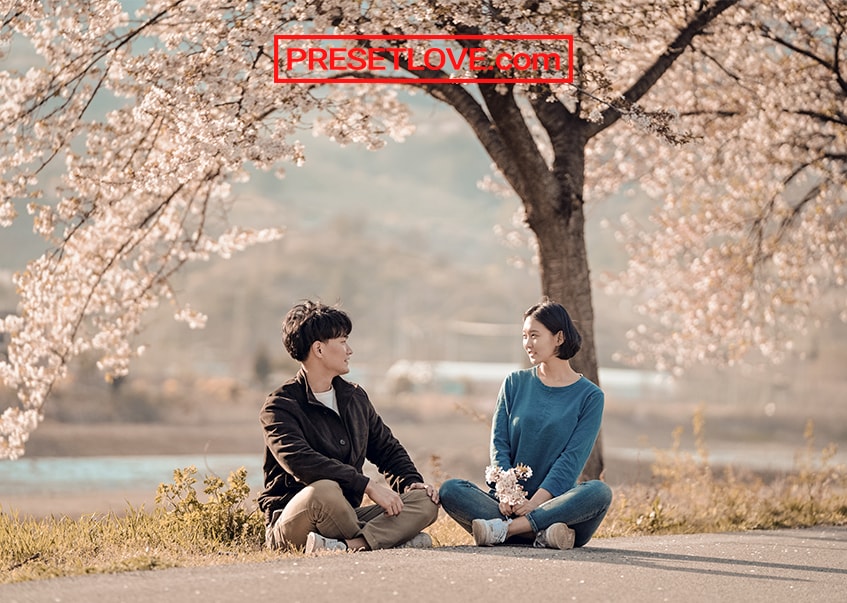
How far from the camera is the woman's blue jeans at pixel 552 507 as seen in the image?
6727mm

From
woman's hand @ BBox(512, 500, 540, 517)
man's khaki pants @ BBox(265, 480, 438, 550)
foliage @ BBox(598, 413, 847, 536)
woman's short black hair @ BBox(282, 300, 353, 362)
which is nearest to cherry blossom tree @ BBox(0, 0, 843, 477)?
foliage @ BBox(598, 413, 847, 536)

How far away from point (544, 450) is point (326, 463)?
1442 mm

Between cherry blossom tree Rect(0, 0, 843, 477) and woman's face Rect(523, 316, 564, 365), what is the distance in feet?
7.48

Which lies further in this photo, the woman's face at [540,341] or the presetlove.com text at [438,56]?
the presetlove.com text at [438,56]

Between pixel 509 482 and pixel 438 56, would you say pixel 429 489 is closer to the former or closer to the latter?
pixel 509 482

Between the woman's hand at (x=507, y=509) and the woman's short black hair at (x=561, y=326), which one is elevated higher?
the woman's short black hair at (x=561, y=326)

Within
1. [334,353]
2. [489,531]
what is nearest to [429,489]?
[489,531]

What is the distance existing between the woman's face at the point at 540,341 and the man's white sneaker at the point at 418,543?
4.16 feet

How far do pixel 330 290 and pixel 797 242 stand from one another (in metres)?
128

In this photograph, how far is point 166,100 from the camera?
844 centimetres

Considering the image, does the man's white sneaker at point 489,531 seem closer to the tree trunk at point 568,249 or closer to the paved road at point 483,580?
the paved road at point 483,580

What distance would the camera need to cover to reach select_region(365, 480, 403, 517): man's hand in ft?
21.0

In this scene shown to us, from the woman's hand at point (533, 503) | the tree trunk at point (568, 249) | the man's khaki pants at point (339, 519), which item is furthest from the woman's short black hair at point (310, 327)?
the tree trunk at point (568, 249)

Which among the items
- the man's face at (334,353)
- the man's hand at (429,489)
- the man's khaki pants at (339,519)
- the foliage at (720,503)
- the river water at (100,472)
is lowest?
the river water at (100,472)
